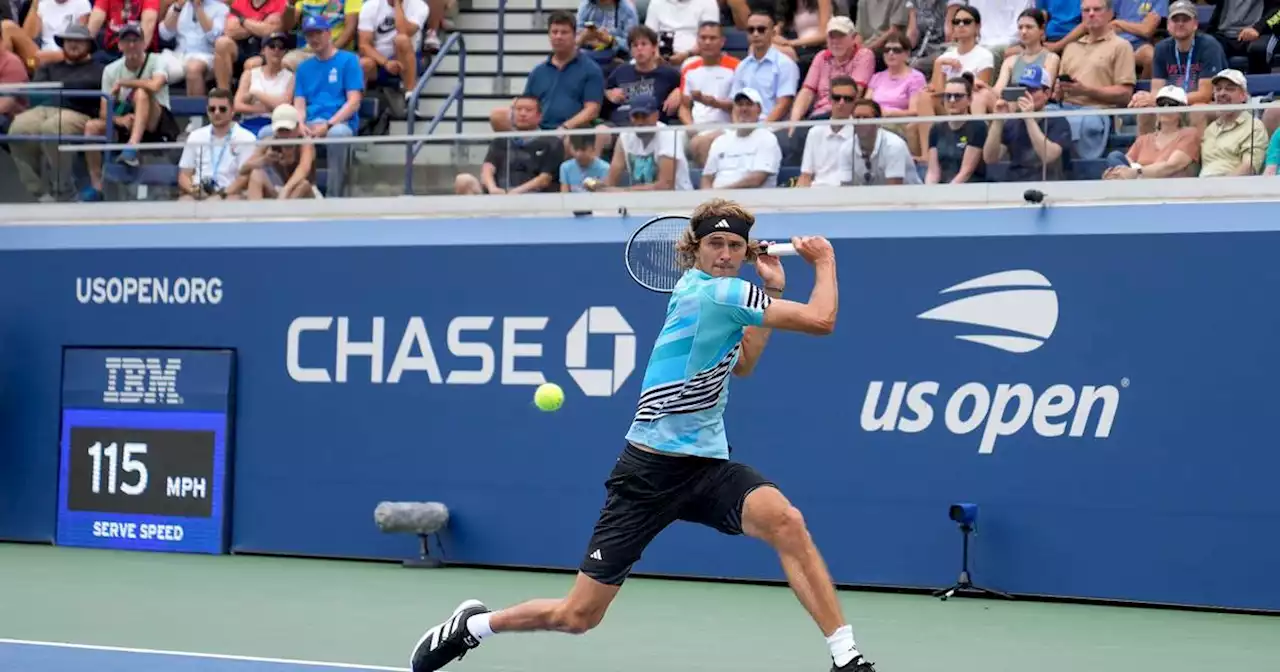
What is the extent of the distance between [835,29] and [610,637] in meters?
5.80

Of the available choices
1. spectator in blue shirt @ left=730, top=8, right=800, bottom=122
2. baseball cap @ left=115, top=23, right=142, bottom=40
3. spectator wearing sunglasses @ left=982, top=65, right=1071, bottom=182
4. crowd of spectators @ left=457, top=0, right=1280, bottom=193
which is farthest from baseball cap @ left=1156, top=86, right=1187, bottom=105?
baseball cap @ left=115, top=23, right=142, bottom=40

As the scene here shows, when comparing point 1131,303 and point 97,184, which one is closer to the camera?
point 1131,303

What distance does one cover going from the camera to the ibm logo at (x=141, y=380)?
1430 cm

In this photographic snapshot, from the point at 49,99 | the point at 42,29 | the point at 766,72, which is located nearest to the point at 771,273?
the point at 766,72

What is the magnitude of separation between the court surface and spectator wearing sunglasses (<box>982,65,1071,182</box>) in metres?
2.70

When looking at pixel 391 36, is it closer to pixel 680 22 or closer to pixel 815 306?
pixel 680 22

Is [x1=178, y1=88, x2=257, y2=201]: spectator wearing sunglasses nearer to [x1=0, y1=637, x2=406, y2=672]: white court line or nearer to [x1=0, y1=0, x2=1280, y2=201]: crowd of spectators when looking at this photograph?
[x1=0, y1=0, x2=1280, y2=201]: crowd of spectators

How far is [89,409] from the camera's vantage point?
14578 millimetres

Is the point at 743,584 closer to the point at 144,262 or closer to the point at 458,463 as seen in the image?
the point at 458,463

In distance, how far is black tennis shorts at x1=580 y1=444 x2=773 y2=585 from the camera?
720cm

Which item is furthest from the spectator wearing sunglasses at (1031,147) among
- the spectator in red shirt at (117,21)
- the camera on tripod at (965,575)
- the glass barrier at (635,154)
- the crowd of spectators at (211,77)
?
the spectator in red shirt at (117,21)

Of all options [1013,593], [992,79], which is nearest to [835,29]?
[992,79]

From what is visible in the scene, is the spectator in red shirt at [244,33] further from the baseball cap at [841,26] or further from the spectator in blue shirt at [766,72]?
the baseball cap at [841,26]

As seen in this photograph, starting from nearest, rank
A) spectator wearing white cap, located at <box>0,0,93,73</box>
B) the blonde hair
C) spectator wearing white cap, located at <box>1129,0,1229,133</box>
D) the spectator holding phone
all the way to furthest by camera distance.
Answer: the blonde hair, the spectator holding phone, spectator wearing white cap, located at <box>1129,0,1229,133</box>, spectator wearing white cap, located at <box>0,0,93,73</box>
